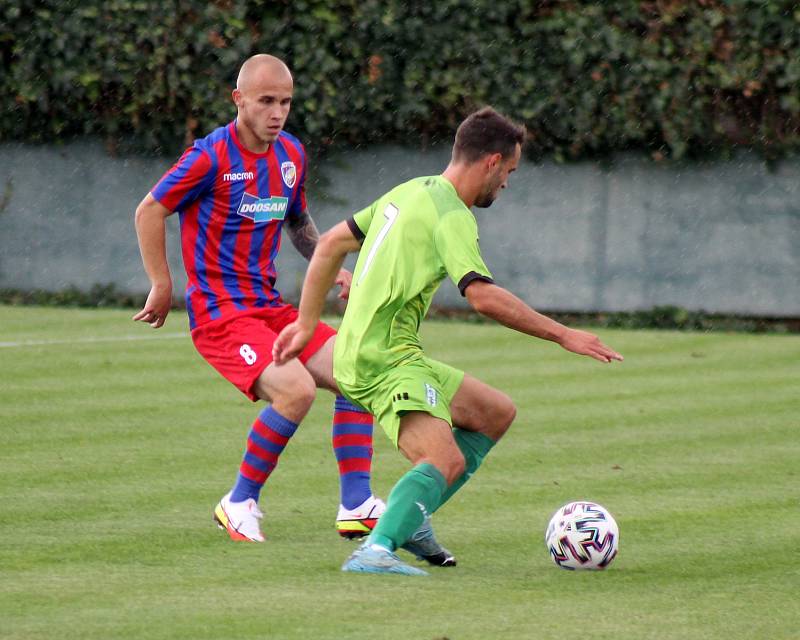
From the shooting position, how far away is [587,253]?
60.7 feet

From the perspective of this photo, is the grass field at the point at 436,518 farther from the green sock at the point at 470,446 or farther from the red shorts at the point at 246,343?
the red shorts at the point at 246,343

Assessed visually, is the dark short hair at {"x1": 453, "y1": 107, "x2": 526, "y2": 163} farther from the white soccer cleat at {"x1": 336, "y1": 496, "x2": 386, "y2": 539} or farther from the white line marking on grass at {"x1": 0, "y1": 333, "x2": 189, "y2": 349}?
the white line marking on grass at {"x1": 0, "y1": 333, "x2": 189, "y2": 349}

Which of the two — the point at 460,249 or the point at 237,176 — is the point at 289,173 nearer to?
the point at 237,176

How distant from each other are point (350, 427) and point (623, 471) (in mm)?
2135

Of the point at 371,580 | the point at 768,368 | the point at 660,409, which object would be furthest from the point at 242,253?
the point at 768,368

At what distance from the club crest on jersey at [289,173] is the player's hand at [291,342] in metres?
1.26

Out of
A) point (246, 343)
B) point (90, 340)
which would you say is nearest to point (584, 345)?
point (246, 343)

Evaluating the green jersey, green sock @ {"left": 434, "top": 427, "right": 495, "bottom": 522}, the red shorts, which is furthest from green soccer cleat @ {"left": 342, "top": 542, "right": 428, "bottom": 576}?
the red shorts

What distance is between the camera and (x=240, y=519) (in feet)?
22.0

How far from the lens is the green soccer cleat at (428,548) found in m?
6.03

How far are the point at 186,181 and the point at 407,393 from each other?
6.11ft

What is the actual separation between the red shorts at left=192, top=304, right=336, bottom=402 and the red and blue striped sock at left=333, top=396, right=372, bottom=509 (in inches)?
13.0

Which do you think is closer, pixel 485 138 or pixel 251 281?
pixel 485 138

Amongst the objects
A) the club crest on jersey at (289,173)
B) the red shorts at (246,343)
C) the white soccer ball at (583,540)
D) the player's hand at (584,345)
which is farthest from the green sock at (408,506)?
the club crest on jersey at (289,173)
